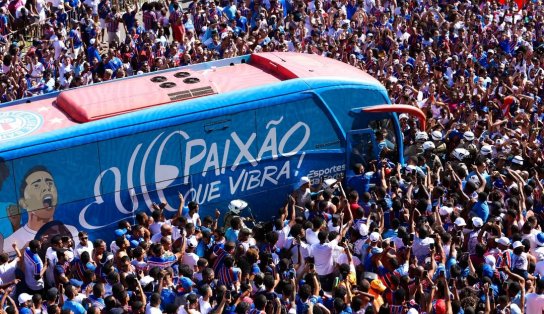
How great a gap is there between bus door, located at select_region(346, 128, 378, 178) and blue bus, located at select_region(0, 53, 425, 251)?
2 centimetres

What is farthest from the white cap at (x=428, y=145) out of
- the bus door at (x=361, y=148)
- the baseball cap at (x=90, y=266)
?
the baseball cap at (x=90, y=266)

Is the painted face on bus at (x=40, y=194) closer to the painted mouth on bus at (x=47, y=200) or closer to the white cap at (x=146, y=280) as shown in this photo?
the painted mouth on bus at (x=47, y=200)

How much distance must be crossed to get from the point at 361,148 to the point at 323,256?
11.0ft

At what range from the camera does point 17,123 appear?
14430mm

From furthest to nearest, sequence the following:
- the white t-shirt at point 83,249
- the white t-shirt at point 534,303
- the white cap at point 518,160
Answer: the white cap at point 518,160
the white t-shirt at point 83,249
the white t-shirt at point 534,303

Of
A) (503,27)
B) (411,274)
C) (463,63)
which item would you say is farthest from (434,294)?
(503,27)

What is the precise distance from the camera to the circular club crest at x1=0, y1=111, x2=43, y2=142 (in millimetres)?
14133

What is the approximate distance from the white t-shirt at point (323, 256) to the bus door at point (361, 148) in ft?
9.81

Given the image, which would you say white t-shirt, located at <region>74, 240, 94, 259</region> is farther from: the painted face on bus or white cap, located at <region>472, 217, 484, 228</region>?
white cap, located at <region>472, 217, 484, 228</region>

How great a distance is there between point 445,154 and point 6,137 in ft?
24.9

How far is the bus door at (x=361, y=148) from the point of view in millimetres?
16255

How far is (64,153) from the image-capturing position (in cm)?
1420

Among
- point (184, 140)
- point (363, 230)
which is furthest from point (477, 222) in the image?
point (184, 140)

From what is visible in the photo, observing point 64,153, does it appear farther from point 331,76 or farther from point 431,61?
point 431,61
